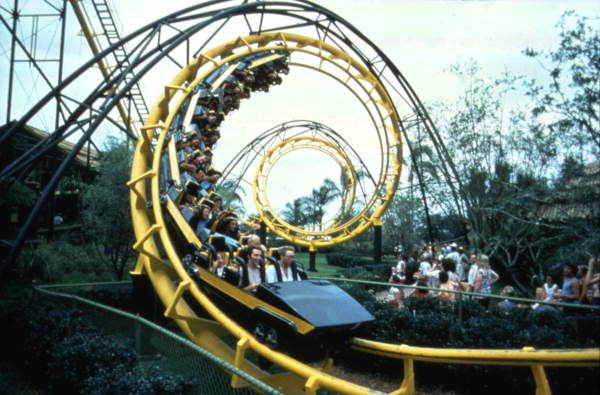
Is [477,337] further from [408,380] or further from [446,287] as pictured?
[408,380]

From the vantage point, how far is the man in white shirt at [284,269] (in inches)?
209

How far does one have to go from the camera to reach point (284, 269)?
18.3 ft

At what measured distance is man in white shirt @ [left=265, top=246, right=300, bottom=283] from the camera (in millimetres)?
5297

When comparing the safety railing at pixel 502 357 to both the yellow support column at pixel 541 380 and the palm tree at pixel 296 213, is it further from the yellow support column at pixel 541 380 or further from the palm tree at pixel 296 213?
the palm tree at pixel 296 213

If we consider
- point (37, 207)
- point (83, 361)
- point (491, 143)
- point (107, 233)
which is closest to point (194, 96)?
point (37, 207)

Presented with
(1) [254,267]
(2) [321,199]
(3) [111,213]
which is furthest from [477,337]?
(2) [321,199]

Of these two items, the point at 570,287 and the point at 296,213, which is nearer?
the point at 570,287

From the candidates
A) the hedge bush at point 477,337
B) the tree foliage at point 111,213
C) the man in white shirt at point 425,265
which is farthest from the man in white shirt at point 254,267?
the man in white shirt at point 425,265

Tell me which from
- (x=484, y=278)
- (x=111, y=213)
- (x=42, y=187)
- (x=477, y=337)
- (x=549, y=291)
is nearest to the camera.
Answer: (x=477, y=337)

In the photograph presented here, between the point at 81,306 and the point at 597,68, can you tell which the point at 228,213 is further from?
the point at 597,68

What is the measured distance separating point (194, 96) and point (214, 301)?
10.2 ft

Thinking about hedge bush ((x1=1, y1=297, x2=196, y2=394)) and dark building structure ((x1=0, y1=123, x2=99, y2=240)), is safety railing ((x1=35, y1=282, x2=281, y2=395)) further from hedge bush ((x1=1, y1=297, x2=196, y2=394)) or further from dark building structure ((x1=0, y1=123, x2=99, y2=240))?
dark building structure ((x1=0, y1=123, x2=99, y2=240))

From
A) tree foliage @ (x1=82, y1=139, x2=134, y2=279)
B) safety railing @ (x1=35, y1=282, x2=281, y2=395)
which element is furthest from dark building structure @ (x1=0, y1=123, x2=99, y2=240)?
safety railing @ (x1=35, y1=282, x2=281, y2=395)

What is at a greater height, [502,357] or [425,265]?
[425,265]
